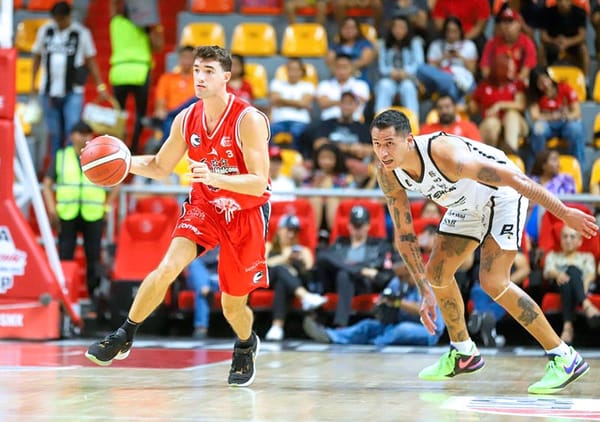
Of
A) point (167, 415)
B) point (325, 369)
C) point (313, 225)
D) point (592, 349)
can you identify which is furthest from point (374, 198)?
point (167, 415)

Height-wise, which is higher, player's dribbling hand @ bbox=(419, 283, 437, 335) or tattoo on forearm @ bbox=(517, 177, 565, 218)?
tattoo on forearm @ bbox=(517, 177, 565, 218)

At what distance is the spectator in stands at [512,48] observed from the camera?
13492mm

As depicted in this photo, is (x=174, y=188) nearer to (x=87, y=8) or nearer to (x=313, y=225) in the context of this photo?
(x=313, y=225)

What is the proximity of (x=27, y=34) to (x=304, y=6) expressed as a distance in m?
4.11

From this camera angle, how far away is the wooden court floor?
17.4ft

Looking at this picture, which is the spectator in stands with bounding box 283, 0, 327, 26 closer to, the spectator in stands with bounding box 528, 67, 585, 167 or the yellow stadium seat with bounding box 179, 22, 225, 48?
the yellow stadium seat with bounding box 179, 22, 225, 48

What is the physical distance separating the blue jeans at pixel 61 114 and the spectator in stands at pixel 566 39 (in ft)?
19.9

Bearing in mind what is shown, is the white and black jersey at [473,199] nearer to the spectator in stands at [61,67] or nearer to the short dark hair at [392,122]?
the short dark hair at [392,122]

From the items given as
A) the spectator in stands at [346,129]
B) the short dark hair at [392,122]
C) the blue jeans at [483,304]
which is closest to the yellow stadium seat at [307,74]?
the spectator in stands at [346,129]

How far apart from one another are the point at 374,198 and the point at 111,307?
3.01m

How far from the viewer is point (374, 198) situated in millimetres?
11250

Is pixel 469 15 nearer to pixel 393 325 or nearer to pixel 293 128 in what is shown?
pixel 293 128

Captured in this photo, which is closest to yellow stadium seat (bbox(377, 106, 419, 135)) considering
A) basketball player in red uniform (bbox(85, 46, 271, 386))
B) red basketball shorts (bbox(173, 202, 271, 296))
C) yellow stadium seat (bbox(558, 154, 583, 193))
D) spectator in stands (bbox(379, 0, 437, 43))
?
spectator in stands (bbox(379, 0, 437, 43))

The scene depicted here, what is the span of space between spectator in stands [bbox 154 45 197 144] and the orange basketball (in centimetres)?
714
